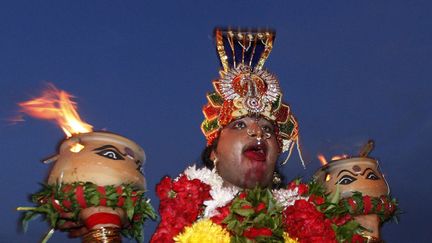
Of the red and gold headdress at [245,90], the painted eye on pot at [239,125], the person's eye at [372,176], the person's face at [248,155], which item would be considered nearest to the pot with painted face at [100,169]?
the person's face at [248,155]

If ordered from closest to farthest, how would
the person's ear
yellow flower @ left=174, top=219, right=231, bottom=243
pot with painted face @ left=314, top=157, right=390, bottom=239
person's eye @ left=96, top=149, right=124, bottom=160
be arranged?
1. yellow flower @ left=174, top=219, right=231, bottom=243
2. person's eye @ left=96, top=149, right=124, bottom=160
3. pot with painted face @ left=314, top=157, right=390, bottom=239
4. the person's ear

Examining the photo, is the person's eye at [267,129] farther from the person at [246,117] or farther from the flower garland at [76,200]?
the flower garland at [76,200]

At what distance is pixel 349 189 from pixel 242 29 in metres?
1.92

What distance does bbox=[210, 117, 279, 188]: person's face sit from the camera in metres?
5.34

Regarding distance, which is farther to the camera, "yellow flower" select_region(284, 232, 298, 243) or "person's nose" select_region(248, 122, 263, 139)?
"person's nose" select_region(248, 122, 263, 139)

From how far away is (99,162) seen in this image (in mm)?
4523

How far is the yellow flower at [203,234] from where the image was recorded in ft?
14.7

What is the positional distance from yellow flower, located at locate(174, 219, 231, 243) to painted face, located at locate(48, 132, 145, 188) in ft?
1.58

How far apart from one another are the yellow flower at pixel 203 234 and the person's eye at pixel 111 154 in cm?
73

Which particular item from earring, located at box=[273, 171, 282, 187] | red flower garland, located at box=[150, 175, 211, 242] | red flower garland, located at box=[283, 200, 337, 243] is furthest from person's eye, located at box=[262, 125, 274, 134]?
red flower garland, located at box=[283, 200, 337, 243]

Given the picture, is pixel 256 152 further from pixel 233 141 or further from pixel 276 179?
pixel 276 179

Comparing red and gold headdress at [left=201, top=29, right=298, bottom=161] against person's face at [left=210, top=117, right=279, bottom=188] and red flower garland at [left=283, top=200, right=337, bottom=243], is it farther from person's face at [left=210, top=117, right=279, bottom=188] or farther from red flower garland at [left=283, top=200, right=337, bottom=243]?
red flower garland at [left=283, top=200, right=337, bottom=243]

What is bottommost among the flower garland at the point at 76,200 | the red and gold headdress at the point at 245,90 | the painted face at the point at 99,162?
the flower garland at the point at 76,200

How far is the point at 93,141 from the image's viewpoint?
15.3ft
